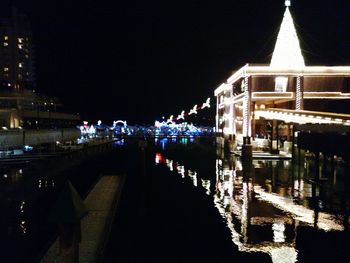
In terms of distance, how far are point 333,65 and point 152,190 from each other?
92.9ft

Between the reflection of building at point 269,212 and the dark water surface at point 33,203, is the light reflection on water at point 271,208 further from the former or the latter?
the dark water surface at point 33,203

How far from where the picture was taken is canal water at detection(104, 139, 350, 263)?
9.05 meters

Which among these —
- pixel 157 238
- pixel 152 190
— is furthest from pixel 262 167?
pixel 157 238

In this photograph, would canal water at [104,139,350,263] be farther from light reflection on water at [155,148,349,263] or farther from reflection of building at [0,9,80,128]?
reflection of building at [0,9,80,128]

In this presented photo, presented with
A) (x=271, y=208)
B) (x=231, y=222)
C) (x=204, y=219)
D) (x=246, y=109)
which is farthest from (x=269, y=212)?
(x=246, y=109)

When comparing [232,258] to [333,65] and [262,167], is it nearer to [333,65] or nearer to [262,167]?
[262,167]

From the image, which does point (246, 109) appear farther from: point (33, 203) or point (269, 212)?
point (33, 203)

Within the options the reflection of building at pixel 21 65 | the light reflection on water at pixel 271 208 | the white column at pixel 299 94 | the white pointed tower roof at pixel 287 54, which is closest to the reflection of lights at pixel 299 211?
the light reflection on water at pixel 271 208

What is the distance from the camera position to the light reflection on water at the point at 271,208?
32.3ft

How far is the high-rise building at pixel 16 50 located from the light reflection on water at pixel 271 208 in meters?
121

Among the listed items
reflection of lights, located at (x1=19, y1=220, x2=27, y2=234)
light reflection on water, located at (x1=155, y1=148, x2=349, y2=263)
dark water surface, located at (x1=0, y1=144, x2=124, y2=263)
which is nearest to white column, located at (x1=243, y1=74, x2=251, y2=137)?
light reflection on water, located at (x1=155, y1=148, x2=349, y2=263)

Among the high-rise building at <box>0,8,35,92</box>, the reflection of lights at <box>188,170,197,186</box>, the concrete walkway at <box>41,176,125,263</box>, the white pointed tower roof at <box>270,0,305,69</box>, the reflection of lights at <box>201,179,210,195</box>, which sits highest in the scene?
the high-rise building at <box>0,8,35,92</box>

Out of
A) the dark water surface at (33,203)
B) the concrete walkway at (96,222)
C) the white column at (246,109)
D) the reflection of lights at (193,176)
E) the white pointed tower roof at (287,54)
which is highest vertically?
the white pointed tower roof at (287,54)

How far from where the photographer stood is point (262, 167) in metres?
26.2
